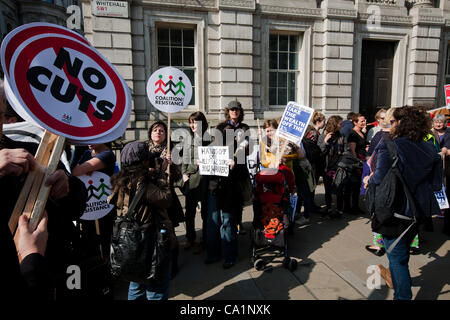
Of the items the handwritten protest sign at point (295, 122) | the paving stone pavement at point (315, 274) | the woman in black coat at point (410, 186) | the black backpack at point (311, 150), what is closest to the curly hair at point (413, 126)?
the woman in black coat at point (410, 186)

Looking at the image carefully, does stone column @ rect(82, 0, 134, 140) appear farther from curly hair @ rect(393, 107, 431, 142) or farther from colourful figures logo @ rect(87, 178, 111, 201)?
curly hair @ rect(393, 107, 431, 142)

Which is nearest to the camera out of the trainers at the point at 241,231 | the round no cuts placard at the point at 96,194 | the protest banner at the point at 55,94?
the protest banner at the point at 55,94

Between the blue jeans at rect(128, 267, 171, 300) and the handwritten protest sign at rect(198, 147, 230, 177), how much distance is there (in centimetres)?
135

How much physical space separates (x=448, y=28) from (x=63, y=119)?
43.3 feet

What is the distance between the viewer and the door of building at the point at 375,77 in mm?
9953

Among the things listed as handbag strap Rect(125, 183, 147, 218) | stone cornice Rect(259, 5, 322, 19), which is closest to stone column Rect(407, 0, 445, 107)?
stone cornice Rect(259, 5, 322, 19)

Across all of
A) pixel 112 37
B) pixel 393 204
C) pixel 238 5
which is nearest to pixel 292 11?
pixel 238 5

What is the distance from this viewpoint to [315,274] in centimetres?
323

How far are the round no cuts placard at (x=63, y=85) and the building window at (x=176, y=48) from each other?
744 cm

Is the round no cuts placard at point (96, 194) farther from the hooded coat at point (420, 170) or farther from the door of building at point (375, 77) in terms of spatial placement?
the door of building at point (375, 77)

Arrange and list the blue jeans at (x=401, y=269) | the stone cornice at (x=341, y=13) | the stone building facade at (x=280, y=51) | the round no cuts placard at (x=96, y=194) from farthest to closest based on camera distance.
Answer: the stone cornice at (x=341, y=13) → the stone building facade at (x=280, y=51) → the round no cuts placard at (x=96, y=194) → the blue jeans at (x=401, y=269)

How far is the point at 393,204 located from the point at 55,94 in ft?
8.92

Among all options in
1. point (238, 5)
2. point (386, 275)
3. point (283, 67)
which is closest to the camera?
point (386, 275)

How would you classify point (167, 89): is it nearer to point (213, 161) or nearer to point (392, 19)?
point (213, 161)
